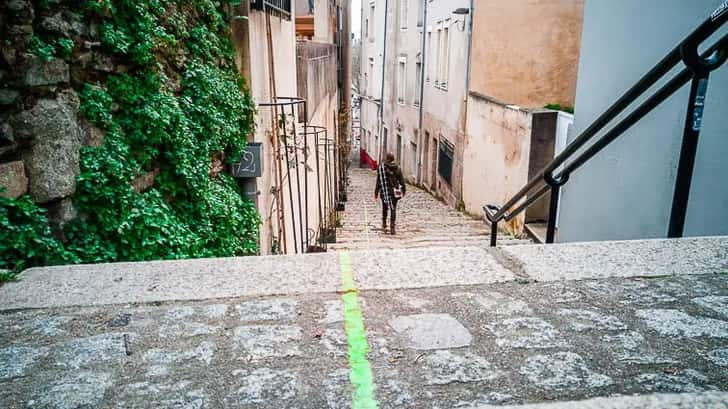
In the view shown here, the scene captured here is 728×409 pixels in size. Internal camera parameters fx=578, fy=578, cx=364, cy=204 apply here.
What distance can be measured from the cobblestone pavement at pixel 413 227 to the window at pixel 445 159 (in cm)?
86

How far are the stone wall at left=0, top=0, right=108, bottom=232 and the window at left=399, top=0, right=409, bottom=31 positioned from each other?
20651mm

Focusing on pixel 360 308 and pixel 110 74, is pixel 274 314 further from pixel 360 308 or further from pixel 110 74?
pixel 110 74

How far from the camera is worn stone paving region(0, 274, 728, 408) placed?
183 centimetres

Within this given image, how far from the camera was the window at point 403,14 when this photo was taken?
2286 centimetres

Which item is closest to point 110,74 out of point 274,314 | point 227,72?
point 227,72

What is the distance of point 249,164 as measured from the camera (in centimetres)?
569

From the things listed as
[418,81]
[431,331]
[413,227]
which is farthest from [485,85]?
[431,331]

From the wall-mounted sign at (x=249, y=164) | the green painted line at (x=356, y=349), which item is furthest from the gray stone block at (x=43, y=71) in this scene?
the wall-mounted sign at (x=249, y=164)

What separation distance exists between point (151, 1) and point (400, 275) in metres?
2.78

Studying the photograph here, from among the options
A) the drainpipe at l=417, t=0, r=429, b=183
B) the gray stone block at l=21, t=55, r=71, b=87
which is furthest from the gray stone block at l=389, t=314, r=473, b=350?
the drainpipe at l=417, t=0, r=429, b=183

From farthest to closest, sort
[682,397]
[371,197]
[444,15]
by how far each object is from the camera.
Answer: [371,197] < [444,15] < [682,397]

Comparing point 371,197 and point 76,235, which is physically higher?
point 76,235

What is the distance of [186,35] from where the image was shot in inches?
184

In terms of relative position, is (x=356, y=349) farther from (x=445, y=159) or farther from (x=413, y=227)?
(x=445, y=159)
